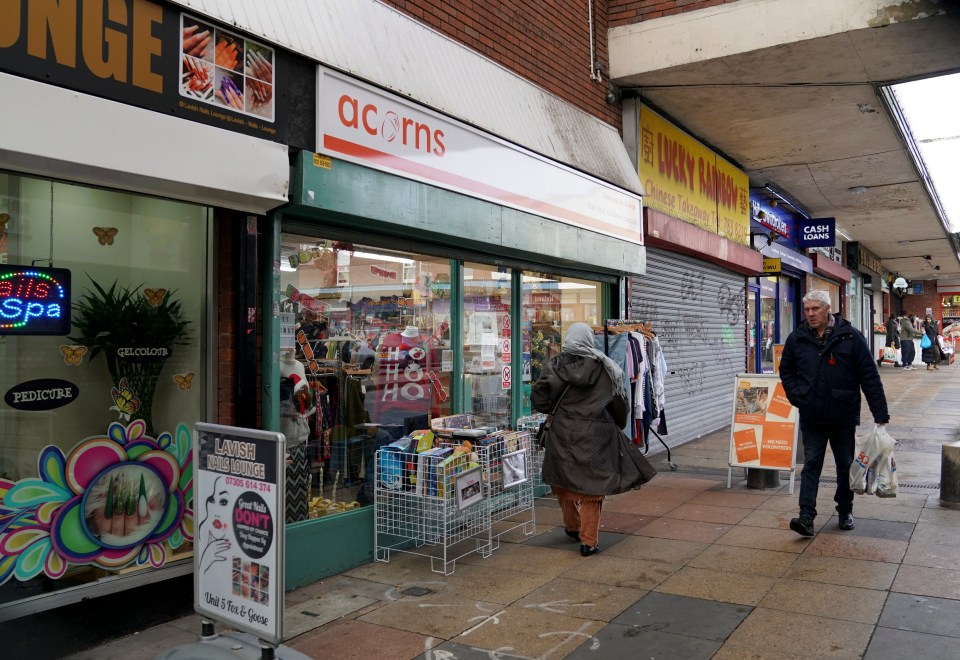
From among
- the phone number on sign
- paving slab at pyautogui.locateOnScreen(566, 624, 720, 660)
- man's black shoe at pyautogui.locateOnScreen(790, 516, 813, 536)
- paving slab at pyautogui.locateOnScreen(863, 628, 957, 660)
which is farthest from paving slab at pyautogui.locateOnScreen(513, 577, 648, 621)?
the phone number on sign

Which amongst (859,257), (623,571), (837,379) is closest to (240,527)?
(623,571)

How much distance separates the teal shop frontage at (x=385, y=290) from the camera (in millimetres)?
5062

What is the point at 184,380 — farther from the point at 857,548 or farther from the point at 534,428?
the point at 857,548

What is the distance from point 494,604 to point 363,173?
2.92m

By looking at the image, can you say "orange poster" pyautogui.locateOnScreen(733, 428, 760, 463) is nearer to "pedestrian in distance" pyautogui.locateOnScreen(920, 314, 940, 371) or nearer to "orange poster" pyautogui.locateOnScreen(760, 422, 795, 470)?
"orange poster" pyautogui.locateOnScreen(760, 422, 795, 470)

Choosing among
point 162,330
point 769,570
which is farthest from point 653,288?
point 162,330

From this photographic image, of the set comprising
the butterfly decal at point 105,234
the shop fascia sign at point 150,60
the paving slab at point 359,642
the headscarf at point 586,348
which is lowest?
the paving slab at point 359,642

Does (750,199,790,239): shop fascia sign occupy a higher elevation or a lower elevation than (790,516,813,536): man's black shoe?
higher

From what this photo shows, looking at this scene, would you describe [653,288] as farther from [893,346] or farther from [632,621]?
[893,346]

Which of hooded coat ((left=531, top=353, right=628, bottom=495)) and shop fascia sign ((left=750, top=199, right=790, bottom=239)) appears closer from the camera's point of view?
hooded coat ((left=531, top=353, right=628, bottom=495))

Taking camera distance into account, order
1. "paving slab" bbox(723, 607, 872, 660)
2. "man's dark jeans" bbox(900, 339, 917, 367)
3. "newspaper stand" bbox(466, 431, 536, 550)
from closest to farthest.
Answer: "paving slab" bbox(723, 607, 872, 660)
"newspaper stand" bbox(466, 431, 536, 550)
"man's dark jeans" bbox(900, 339, 917, 367)

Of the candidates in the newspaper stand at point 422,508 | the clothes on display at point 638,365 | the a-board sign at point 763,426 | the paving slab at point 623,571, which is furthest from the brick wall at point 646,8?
the paving slab at point 623,571

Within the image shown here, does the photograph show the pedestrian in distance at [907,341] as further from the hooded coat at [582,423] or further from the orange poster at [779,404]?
the hooded coat at [582,423]

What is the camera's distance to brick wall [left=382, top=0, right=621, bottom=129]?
6.57 meters
